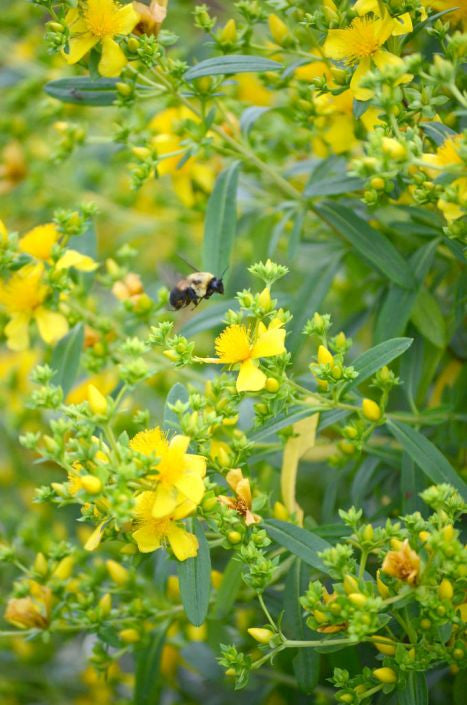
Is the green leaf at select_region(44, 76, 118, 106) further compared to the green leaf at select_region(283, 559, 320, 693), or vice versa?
the green leaf at select_region(44, 76, 118, 106)

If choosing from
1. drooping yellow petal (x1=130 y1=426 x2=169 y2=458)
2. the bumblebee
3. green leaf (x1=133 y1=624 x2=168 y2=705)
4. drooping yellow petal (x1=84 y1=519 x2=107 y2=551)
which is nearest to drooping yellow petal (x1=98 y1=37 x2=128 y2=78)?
the bumblebee

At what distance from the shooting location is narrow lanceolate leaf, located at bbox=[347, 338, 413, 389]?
1.12 m

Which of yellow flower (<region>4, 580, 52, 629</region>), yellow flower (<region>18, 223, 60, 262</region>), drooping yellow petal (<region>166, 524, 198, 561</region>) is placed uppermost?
yellow flower (<region>18, 223, 60, 262</region>)

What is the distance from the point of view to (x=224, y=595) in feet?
4.27

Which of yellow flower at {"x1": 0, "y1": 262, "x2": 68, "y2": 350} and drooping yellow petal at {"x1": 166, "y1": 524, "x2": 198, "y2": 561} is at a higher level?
yellow flower at {"x1": 0, "y1": 262, "x2": 68, "y2": 350}

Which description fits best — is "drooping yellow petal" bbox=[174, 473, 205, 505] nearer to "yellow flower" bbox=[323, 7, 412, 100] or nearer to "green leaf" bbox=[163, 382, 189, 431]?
"green leaf" bbox=[163, 382, 189, 431]

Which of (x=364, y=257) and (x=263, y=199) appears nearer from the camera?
(x=364, y=257)

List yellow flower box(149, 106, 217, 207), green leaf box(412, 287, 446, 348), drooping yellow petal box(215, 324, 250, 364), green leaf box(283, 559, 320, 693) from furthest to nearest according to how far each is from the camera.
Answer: yellow flower box(149, 106, 217, 207) → green leaf box(412, 287, 446, 348) → green leaf box(283, 559, 320, 693) → drooping yellow petal box(215, 324, 250, 364)

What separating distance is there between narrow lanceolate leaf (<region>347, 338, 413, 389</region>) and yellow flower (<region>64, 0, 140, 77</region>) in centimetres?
58

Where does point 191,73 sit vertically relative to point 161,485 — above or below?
above

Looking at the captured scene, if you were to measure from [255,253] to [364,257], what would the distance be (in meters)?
0.34

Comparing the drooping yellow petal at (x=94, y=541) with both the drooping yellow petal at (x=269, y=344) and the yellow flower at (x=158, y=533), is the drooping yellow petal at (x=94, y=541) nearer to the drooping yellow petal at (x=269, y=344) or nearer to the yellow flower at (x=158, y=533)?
the yellow flower at (x=158, y=533)

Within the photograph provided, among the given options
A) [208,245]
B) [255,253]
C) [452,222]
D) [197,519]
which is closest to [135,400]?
[255,253]

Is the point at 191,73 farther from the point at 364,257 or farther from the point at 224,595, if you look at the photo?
the point at 224,595
